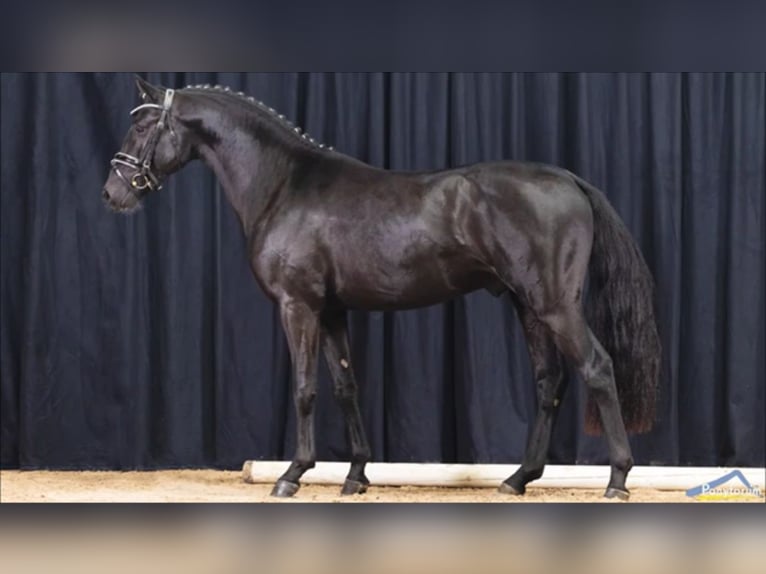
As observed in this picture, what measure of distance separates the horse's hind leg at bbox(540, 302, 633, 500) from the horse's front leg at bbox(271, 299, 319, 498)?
856mm

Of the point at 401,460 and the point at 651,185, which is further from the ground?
the point at 651,185

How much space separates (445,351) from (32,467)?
76.0 inches

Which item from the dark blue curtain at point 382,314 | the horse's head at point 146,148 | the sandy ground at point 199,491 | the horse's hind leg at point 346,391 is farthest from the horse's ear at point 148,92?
the sandy ground at point 199,491

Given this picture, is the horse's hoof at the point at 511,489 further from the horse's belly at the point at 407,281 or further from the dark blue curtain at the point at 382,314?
the horse's belly at the point at 407,281

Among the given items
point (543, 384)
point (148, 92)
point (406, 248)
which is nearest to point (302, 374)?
point (406, 248)

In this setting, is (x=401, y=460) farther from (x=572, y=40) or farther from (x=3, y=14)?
(x=3, y=14)

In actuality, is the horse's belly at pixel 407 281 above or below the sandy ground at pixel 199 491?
above

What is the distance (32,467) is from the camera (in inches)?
209

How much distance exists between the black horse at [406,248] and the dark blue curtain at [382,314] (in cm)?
74

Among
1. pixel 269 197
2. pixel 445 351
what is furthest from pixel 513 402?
pixel 269 197

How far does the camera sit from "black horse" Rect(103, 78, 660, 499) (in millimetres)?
4223

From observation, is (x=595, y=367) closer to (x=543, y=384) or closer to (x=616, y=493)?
(x=543, y=384)

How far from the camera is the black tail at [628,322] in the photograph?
172 inches

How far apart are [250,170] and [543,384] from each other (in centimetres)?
139
